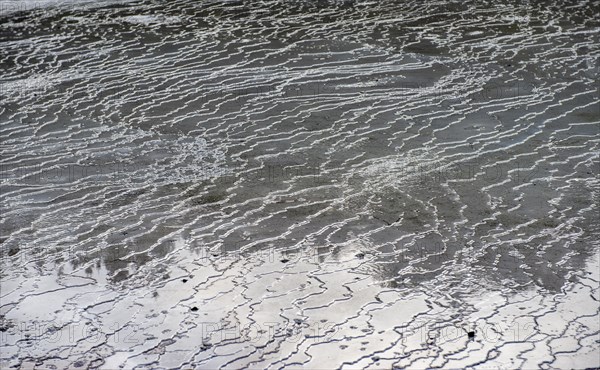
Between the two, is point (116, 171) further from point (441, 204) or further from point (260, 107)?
point (441, 204)

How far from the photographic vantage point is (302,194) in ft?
22.8

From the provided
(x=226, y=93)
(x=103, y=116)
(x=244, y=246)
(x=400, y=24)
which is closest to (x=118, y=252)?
(x=244, y=246)

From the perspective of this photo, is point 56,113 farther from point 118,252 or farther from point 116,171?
point 118,252

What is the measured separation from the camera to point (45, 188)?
23.7ft

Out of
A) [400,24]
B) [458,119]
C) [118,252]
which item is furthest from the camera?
[400,24]

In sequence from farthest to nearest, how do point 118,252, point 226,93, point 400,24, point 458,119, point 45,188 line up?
point 400,24 < point 226,93 < point 458,119 < point 45,188 < point 118,252

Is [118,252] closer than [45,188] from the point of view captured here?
Yes

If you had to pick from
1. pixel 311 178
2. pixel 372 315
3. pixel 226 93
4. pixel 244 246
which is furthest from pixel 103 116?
pixel 372 315

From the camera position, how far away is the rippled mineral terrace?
4.99 m

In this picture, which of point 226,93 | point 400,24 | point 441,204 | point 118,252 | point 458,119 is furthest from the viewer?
point 400,24

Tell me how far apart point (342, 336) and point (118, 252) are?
72.9 inches

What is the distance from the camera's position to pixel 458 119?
28.0 feet

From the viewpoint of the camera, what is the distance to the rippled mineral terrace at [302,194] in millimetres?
4992

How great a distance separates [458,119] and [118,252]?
3803 mm
